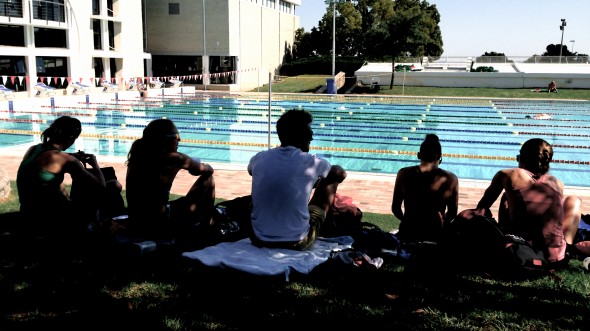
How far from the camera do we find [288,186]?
3535 mm

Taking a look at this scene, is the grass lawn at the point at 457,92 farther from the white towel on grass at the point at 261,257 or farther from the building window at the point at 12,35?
the white towel on grass at the point at 261,257

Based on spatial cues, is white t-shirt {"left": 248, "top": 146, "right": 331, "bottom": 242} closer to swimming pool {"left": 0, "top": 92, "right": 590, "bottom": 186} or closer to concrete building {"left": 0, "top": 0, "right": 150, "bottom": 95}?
swimming pool {"left": 0, "top": 92, "right": 590, "bottom": 186}

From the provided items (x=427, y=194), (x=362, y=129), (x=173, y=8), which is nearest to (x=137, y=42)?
(x=173, y=8)

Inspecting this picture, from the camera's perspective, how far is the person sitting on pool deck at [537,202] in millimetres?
3668

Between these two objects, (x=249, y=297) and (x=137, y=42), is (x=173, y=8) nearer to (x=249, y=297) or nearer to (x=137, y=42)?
(x=137, y=42)

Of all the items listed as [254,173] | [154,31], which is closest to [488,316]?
[254,173]

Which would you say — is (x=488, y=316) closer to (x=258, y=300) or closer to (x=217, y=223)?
(x=258, y=300)

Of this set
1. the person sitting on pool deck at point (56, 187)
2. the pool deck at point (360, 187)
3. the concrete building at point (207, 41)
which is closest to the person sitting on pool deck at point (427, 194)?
the pool deck at point (360, 187)

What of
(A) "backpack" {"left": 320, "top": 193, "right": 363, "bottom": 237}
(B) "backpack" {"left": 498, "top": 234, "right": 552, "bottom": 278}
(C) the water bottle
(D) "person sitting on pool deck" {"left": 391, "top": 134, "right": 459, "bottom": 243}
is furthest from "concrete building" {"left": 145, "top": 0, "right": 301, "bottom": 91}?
(B) "backpack" {"left": 498, "top": 234, "right": 552, "bottom": 278}

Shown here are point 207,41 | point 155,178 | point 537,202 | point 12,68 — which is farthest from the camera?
point 207,41

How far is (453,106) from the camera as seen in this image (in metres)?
23.4

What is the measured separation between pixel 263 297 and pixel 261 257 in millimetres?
400

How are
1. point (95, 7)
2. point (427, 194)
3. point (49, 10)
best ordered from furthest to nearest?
point (95, 7), point (49, 10), point (427, 194)

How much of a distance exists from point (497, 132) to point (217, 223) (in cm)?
1332
